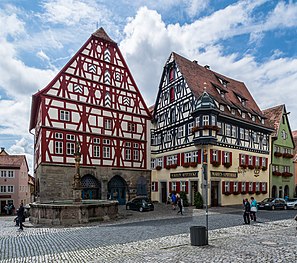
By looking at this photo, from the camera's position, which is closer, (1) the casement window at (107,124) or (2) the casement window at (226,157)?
(2) the casement window at (226,157)

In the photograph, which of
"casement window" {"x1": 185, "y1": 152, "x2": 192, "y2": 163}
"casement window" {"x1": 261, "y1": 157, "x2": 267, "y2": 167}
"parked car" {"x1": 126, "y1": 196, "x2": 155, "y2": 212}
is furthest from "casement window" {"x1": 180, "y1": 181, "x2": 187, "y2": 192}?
"casement window" {"x1": 261, "y1": 157, "x2": 267, "y2": 167}

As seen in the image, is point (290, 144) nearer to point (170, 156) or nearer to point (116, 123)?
point (170, 156)

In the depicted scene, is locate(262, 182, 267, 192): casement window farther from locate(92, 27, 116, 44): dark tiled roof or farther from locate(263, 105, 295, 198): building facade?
locate(92, 27, 116, 44): dark tiled roof

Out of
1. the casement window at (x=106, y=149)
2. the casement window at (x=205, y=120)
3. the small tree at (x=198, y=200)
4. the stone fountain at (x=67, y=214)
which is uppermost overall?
the casement window at (x=205, y=120)

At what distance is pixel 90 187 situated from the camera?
3284 centimetres

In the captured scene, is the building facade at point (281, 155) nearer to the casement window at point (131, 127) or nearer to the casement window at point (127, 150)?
the casement window at point (131, 127)

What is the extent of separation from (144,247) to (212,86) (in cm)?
2678

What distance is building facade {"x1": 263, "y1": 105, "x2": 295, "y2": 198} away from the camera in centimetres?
3909

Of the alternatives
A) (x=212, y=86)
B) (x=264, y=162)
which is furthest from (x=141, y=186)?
(x=264, y=162)

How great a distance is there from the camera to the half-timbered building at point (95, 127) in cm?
3009

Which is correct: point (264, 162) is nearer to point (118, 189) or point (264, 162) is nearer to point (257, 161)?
point (257, 161)

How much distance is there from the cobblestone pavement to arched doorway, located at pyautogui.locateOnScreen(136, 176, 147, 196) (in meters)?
20.5

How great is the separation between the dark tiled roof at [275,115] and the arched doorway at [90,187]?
22.3 meters

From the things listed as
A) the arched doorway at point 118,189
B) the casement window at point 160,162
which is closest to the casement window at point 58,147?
the arched doorway at point 118,189
